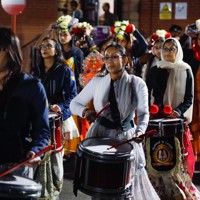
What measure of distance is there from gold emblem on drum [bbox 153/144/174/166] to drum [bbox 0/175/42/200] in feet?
8.54

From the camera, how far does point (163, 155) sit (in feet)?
19.5

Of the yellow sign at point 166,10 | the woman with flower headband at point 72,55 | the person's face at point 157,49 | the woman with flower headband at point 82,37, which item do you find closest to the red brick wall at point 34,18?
the yellow sign at point 166,10

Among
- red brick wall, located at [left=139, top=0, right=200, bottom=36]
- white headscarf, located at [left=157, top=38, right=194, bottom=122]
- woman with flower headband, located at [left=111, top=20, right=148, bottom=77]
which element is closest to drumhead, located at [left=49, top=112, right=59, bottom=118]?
white headscarf, located at [left=157, top=38, right=194, bottom=122]

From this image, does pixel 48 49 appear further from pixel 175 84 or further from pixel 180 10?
pixel 180 10

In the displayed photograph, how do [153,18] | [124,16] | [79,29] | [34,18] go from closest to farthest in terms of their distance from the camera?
[79,29] < [153,18] < [124,16] < [34,18]

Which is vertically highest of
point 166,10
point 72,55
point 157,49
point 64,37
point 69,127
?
point 166,10

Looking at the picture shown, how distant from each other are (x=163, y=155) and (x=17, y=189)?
2785 mm

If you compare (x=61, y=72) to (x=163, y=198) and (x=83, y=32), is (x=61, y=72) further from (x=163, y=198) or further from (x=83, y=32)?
(x=83, y=32)

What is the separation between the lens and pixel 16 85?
3832mm

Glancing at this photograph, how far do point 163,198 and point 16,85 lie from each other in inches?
104

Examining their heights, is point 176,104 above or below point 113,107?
below

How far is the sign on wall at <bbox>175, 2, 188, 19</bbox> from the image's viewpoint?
15.2m

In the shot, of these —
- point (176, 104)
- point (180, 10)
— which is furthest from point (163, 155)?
point (180, 10)

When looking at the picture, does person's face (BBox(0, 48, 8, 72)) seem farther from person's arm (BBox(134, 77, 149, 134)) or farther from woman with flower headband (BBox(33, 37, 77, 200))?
woman with flower headband (BBox(33, 37, 77, 200))
